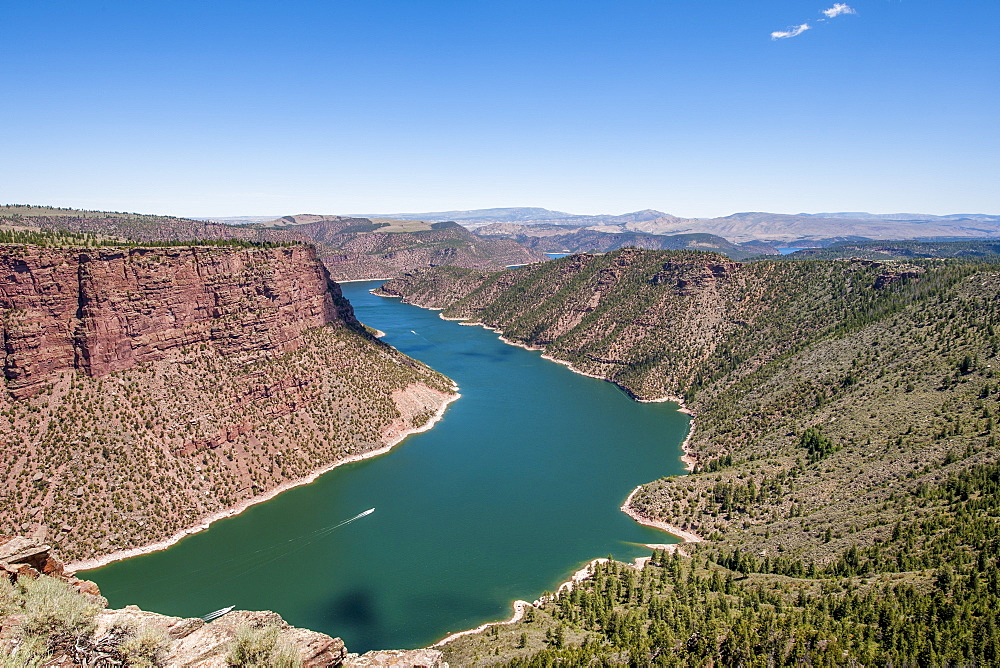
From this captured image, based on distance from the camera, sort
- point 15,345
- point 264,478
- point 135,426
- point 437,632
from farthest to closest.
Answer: point 264,478 → point 135,426 → point 15,345 → point 437,632

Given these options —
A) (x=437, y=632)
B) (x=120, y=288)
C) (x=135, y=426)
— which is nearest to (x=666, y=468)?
(x=437, y=632)

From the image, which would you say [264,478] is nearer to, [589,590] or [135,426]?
→ [135,426]

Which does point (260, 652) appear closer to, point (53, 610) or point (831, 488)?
point (53, 610)

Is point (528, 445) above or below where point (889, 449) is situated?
below

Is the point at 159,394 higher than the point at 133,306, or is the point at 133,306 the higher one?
the point at 133,306

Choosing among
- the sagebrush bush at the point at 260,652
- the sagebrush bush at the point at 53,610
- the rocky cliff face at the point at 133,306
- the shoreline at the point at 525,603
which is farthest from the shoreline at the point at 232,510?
the sagebrush bush at the point at 260,652

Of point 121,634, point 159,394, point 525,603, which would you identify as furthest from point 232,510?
point 121,634

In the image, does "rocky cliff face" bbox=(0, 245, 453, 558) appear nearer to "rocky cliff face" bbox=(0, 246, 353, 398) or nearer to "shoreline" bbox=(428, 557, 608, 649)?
"rocky cliff face" bbox=(0, 246, 353, 398)
